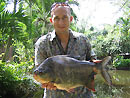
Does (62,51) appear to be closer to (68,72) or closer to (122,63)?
(68,72)

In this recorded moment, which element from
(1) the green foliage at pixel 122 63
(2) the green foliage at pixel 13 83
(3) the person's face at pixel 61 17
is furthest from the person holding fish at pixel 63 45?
(1) the green foliage at pixel 122 63

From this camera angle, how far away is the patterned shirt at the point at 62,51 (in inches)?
64.7

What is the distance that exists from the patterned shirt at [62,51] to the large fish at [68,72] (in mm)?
234

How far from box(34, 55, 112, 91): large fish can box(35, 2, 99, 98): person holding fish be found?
8.0 inches

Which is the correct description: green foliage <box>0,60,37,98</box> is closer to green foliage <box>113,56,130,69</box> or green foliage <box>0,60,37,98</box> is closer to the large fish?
the large fish

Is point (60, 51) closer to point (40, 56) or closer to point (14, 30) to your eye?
point (40, 56)

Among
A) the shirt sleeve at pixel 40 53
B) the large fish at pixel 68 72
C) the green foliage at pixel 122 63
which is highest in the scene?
the shirt sleeve at pixel 40 53

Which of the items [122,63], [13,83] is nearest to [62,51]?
[13,83]

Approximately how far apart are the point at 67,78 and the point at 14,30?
643 cm

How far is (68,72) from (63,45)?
0.42m

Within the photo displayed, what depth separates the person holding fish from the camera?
5.17 ft

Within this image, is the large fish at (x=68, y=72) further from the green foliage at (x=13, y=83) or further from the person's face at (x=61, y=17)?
the green foliage at (x=13, y=83)

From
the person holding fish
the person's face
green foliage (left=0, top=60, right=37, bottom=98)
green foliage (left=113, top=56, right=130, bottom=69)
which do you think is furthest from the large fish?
green foliage (left=113, top=56, right=130, bottom=69)

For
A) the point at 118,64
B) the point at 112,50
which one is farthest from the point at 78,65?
the point at 112,50
